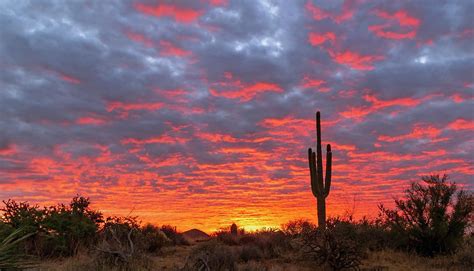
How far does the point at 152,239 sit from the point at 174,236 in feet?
13.4

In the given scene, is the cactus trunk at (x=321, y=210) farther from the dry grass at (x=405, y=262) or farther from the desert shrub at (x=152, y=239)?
the desert shrub at (x=152, y=239)

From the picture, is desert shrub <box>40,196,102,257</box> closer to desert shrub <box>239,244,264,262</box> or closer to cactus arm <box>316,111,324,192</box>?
desert shrub <box>239,244,264,262</box>

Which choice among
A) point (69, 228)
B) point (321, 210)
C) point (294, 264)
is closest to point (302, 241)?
point (294, 264)

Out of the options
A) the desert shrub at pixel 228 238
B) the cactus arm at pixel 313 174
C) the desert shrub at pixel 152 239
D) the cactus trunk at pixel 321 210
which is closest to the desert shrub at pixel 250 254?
the desert shrub at pixel 152 239

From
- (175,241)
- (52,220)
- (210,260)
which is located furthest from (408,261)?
(52,220)

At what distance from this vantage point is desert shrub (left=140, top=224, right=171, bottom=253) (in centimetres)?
2076

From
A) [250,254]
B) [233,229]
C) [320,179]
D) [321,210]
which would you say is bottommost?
[250,254]

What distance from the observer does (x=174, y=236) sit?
25906mm

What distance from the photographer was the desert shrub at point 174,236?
25180 millimetres

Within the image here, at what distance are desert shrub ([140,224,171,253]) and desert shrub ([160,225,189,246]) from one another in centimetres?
92

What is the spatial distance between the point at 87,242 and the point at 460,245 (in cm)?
1507

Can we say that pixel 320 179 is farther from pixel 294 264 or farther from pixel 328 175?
pixel 294 264

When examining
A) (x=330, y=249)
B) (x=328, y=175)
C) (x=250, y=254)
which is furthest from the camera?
(x=328, y=175)

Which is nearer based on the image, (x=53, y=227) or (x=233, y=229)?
(x=53, y=227)
